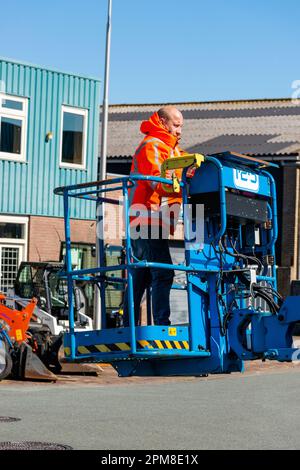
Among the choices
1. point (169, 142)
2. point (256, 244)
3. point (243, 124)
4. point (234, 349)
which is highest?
point (243, 124)

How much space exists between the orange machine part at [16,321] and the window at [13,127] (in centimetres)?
904

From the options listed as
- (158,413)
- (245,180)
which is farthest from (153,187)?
(158,413)

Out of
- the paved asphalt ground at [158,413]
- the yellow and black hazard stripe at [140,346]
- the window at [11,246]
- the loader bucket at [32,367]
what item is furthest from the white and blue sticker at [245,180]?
the window at [11,246]

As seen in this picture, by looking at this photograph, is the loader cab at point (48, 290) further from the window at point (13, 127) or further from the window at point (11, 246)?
the window at point (13, 127)

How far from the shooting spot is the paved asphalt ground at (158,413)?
12.4 m

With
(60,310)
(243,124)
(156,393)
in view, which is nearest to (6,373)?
(156,393)

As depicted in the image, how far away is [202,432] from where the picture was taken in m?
13.2

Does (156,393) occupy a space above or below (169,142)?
below

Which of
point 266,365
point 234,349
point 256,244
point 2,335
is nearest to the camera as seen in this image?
point 234,349

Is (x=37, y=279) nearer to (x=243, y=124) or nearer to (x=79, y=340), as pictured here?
(x=79, y=340)

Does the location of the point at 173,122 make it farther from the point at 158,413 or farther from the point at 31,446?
the point at 158,413

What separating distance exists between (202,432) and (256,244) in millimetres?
5198

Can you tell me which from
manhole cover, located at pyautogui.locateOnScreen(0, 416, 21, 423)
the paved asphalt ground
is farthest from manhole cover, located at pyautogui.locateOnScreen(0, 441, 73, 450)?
manhole cover, located at pyautogui.locateOnScreen(0, 416, 21, 423)

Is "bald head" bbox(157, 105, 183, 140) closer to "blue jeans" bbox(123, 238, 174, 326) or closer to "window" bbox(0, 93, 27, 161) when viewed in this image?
"blue jeans" bbox(123, 238, 174, 326)
